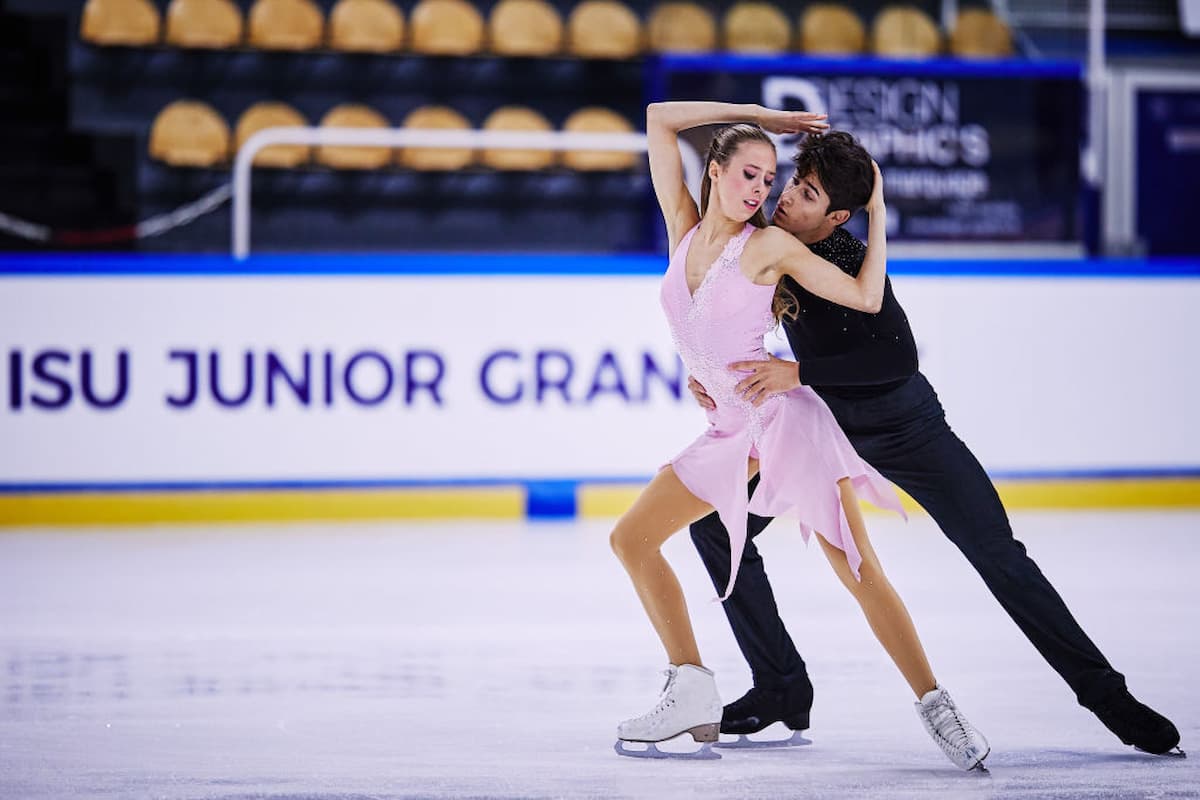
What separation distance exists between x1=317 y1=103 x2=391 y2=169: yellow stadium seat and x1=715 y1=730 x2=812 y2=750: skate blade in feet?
23.1

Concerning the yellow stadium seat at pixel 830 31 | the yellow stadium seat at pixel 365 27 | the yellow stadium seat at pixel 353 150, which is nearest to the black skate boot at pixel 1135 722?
the yellow stadium seat at pixel 830 31

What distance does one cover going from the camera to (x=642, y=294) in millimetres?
7379

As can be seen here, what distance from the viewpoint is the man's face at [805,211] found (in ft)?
10.2

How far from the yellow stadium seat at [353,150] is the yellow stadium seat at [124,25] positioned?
1140 millimetres

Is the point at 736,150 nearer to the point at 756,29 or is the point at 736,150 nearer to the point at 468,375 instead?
the point at 468,375

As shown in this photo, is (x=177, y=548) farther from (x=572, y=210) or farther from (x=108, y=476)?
(x=572, y=210)

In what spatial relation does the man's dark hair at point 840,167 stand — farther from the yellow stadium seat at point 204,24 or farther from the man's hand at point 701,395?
the yellow stadium seat at point 204,24

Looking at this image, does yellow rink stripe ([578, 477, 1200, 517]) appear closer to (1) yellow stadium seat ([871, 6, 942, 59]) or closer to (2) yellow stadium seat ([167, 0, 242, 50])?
(1) yellow stadium seat ([871, 6, 942, 59])

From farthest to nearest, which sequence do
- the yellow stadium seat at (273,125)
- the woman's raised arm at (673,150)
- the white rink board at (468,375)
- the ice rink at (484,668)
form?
the yellow stadium seat at (273,125) < the white rink board at (468,375) < the woman's raised arm at (673,150) < the ice rink at (484,668)

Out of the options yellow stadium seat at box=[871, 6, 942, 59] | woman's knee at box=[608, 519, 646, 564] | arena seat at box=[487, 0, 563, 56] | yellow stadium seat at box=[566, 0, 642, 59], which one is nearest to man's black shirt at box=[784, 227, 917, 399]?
woman's knee at box=[608, 519, 646, 564]

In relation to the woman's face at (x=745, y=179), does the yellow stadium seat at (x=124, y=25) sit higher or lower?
higher

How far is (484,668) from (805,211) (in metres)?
1.51

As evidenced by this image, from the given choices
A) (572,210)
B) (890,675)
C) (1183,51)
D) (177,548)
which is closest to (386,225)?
(572,210)

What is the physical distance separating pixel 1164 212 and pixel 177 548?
5.22 m
